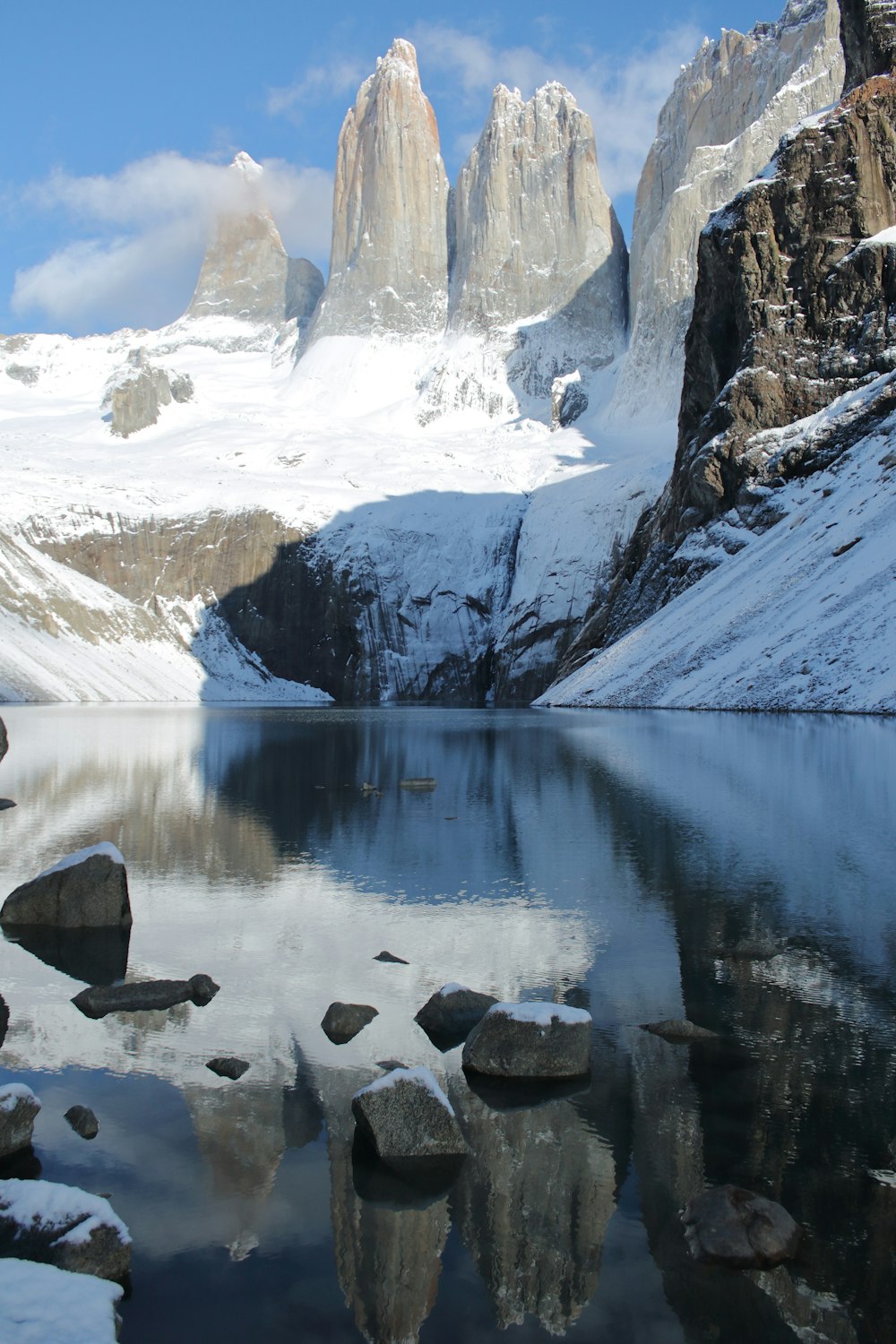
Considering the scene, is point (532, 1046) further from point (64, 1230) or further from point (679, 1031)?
point (64, 1230)

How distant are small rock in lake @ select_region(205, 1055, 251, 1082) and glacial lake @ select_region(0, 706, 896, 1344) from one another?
0.13 metres

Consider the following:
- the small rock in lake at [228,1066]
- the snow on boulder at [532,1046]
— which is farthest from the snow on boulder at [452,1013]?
the small rock in lake at [228,1066]

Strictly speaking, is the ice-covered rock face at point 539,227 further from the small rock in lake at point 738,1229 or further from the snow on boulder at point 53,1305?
the snow on boulder at point 53,1305

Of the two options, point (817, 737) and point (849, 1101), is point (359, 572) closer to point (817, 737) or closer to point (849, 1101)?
point (817, 737)

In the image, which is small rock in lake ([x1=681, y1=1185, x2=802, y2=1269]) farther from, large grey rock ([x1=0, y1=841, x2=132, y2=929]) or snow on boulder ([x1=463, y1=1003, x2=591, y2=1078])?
large grey rock ([x1=0, y1=841, x2=132, y2=929])

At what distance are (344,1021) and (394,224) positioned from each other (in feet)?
650

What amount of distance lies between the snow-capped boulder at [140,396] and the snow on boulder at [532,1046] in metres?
168

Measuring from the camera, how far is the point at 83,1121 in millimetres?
7160

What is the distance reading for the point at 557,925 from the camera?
39.9 ft

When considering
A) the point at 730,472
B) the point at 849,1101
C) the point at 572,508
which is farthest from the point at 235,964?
the point at 572,508

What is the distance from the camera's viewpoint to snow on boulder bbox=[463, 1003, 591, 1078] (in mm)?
8188

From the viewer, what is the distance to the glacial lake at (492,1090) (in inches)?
217

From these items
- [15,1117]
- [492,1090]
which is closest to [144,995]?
[15,1117]

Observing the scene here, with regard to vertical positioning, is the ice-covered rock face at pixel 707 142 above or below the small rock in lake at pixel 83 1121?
above
